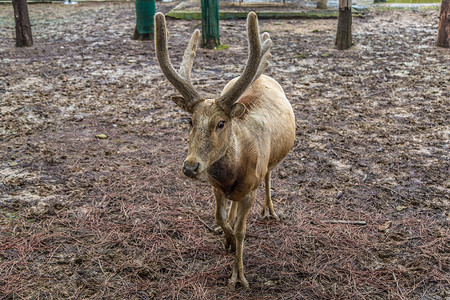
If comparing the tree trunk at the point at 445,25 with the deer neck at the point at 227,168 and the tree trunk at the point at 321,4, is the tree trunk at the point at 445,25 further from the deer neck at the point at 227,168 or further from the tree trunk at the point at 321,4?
the deer neck at the point at 227,168

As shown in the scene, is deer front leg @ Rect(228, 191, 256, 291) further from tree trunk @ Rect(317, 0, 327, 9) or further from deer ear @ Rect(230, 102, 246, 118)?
tree trunk @ Rect(317, 0, 327, 9)

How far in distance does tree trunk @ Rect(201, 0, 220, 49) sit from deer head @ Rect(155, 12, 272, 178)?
8346 mm

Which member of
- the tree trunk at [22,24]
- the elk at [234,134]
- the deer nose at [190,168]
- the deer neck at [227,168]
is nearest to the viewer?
the deer nose at [190,168]

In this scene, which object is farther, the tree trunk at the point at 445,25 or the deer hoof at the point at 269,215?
the tree trunk at the point at 445,25

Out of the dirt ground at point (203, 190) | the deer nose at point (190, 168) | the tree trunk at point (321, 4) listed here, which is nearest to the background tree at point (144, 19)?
the dirt ground at point (203, 190)

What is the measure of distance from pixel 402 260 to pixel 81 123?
5218mm

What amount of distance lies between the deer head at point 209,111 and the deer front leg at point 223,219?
1.82 ft

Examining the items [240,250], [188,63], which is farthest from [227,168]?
[188,63]

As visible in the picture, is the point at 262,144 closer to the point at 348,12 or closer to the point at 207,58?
the point at 207,58

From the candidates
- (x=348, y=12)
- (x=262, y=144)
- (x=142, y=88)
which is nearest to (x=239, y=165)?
(x=262, y=144)

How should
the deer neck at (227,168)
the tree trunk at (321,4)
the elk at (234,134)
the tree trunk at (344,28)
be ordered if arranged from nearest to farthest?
the elk at (234,134) → the deer neck at (227,168) → the tree trunk at (344,28) → the tree trunk at (321,4)

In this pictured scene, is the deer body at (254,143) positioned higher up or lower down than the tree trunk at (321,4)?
lower down

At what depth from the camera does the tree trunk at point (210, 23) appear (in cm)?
1167

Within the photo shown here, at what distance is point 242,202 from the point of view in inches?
155
